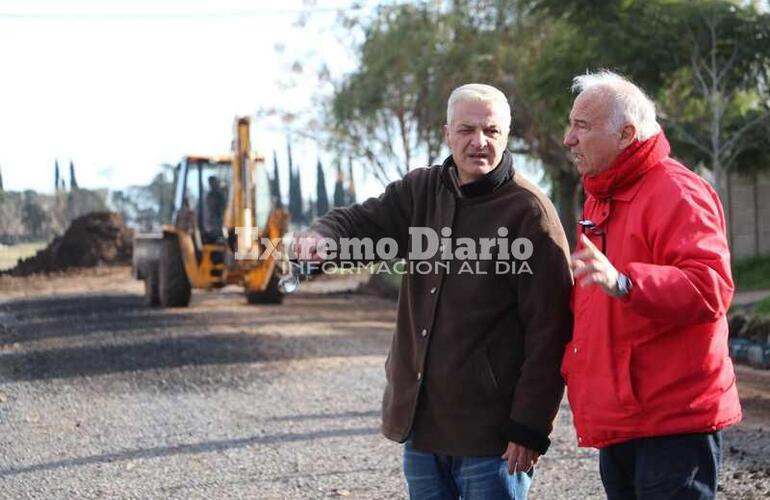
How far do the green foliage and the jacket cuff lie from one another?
13964 mm

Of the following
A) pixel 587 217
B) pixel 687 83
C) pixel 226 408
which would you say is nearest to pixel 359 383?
pixel 226 408

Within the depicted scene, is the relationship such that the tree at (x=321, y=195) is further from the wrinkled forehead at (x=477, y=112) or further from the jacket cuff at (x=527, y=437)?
the jacket cuff at (x=527, y=437)

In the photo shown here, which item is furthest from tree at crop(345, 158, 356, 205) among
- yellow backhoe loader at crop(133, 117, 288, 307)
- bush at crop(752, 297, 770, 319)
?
bush at crop(752, 297, 770, 319)

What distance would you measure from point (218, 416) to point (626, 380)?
18.6ft

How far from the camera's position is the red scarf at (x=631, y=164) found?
2.85 metres

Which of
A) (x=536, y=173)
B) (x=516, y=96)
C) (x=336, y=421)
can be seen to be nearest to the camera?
(x=336, y=421)

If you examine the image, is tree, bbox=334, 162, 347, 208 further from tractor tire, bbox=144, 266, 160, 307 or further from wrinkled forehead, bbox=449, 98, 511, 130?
wrinkled forehead, bbox=449, 98, 511, 130

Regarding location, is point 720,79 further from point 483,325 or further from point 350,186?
point 350,186

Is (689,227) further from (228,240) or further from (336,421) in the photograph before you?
(228,240)

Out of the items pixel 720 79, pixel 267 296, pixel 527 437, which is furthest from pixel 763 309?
pixel 527 437

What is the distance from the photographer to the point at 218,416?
8.05 m

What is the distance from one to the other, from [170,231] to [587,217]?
49.2ft

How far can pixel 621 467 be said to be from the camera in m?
2.94

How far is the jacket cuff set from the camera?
306cm
